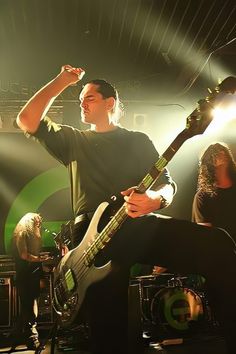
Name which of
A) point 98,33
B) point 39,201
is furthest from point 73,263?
point 39,201

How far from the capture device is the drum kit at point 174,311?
3.45 m

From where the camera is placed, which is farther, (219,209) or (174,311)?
(174,311)

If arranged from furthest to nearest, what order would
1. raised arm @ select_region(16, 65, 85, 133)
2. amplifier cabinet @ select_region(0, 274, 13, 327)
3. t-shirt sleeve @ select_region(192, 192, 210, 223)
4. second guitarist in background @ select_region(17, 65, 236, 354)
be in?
amplifier cabinet @ select_region(0, 274, 13, 327)
t-shirt sleeve @ select_region(192, 192, 210, 223)
raised arm @ select_region(16, 65, 85, 133)
second guitarist in background @ select_region(17, 65, 236, 354)

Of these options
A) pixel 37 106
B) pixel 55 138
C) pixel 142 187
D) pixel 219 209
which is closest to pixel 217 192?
pixel 219 209

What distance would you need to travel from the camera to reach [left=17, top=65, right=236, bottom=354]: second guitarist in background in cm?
181

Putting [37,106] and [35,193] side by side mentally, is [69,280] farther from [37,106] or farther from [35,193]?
[35,193]

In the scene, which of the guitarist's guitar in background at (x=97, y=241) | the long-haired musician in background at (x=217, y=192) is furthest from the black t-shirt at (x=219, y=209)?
the guitarist's guitar in background at (x=97, y=241)

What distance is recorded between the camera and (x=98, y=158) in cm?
235

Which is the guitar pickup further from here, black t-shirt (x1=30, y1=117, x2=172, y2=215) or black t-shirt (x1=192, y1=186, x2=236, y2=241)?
black t-shirt (x1=192, y1=186, x2=236, y2=241)

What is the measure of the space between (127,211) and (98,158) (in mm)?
578

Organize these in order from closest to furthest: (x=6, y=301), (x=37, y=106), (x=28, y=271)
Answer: (x=37, y=106) → (x=28, y=271) → (x=6, y=301)

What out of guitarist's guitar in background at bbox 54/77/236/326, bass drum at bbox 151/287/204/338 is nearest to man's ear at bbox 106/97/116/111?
guitarist's guitar in background at bbox 54/77/236/326

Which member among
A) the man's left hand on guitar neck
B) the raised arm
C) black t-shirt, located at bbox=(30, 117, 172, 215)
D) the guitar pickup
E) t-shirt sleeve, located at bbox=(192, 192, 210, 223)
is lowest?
the guitar pickup

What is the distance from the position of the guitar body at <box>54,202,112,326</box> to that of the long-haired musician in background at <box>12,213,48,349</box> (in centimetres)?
172
